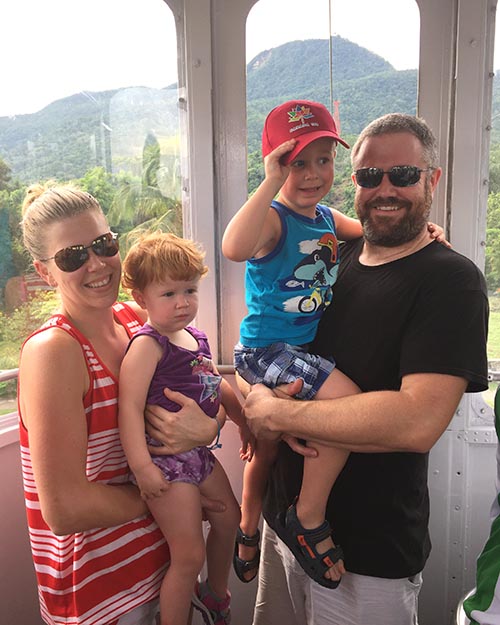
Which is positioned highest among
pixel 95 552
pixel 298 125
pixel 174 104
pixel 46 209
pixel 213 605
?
pixel 174 104

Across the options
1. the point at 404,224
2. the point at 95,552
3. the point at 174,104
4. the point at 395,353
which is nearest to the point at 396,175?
the point at 404,224

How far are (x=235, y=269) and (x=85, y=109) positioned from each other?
0.98 metres

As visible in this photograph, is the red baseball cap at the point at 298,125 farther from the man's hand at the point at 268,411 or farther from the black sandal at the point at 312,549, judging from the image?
the black sandal at the point at 312,549

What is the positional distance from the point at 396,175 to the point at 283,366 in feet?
2.42

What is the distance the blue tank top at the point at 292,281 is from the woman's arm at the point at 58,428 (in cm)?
67

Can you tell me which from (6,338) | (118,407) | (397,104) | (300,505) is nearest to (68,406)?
(118,407)

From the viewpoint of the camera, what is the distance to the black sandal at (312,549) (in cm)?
174

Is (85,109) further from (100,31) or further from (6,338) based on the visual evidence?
(6,338)

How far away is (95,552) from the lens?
5.19ft

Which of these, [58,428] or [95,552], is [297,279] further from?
[95,552]

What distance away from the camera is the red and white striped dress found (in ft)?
5.11

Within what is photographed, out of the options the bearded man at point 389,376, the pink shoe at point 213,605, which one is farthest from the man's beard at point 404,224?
the pink shoe at point 213,605

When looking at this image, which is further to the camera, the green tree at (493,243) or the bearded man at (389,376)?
the green tree at (493,243)

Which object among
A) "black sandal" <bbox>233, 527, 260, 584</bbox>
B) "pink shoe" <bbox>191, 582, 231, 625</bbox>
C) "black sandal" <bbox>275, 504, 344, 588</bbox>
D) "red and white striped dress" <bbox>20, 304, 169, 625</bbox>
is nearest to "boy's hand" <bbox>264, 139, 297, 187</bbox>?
"red and white striped dress" <bbox>20, 304, 169, 625</bbox>
